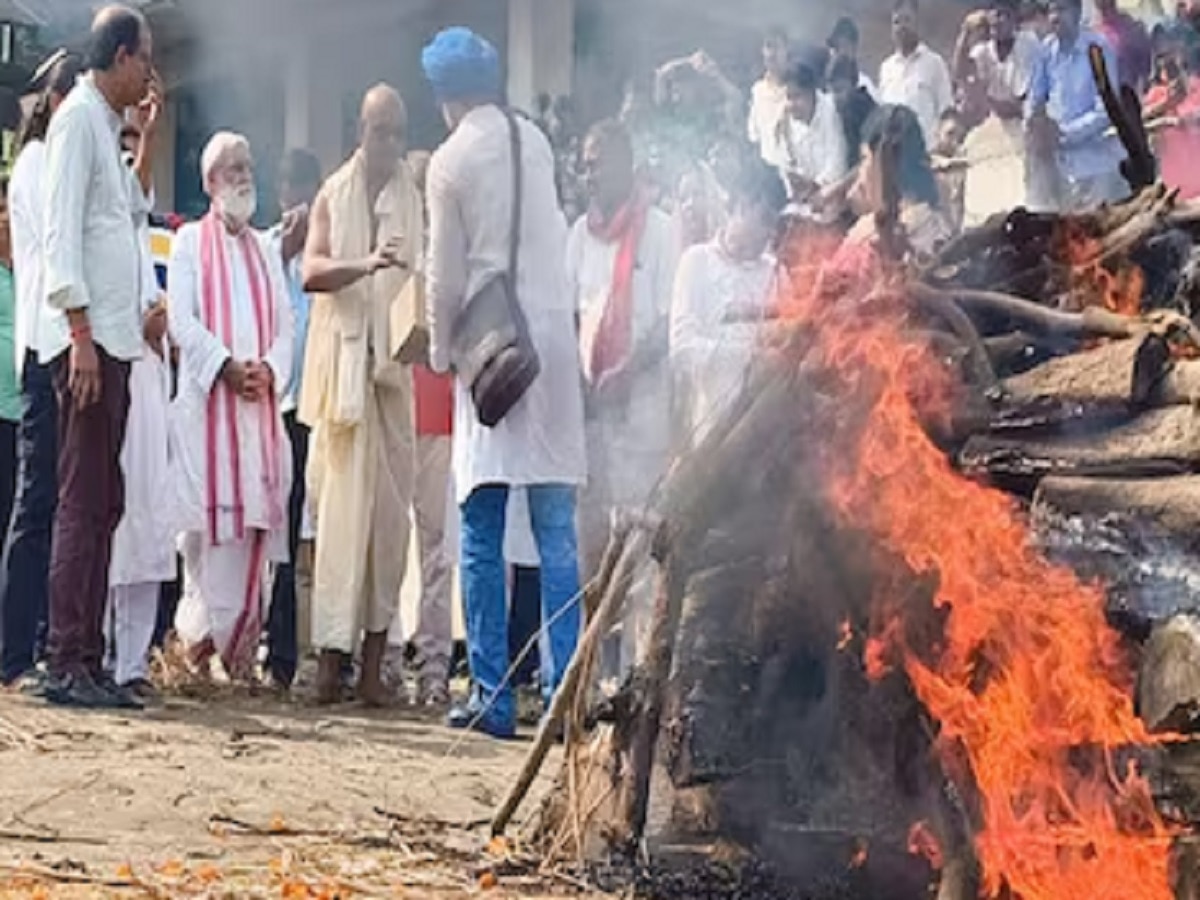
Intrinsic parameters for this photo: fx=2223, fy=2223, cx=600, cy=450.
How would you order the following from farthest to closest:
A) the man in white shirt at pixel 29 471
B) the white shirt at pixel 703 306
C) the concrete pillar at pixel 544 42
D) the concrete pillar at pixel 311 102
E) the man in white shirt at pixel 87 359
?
the concrete pillar at pixel 311 102
the concrete pillar at pixel 544 42
the white shirt at pixel 703 306
the man in white shirt at pixel 29 471
the man in white shirt at pixel 87 359

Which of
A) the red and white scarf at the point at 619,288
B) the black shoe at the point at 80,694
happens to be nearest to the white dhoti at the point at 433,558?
the red and white scarf at the point at 619,288

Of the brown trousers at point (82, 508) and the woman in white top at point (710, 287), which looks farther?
the woman in white top at point (710, 287)

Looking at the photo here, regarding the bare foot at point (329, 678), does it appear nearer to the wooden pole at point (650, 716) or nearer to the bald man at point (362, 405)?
the bald man at point (362, 405)

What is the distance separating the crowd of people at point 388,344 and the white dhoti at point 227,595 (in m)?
0.02

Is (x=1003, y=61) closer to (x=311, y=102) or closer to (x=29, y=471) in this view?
(x=311, y=102)

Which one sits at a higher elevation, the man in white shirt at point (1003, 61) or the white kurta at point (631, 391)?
the man in white shirt at point (1003, 61)

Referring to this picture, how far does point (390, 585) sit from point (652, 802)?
11.8 ft

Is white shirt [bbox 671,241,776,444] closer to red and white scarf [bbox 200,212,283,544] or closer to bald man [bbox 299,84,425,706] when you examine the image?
bald man [bbox 299,84,425,706]

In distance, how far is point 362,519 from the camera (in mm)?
8094

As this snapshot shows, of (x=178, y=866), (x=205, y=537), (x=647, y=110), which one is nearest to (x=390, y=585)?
(x=205, y=537)

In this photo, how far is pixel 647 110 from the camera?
948cm

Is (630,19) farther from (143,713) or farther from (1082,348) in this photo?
(1082,348)

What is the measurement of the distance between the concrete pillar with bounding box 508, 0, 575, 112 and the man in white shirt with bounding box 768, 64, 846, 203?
8.75ft

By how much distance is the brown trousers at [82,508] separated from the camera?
699 cm
